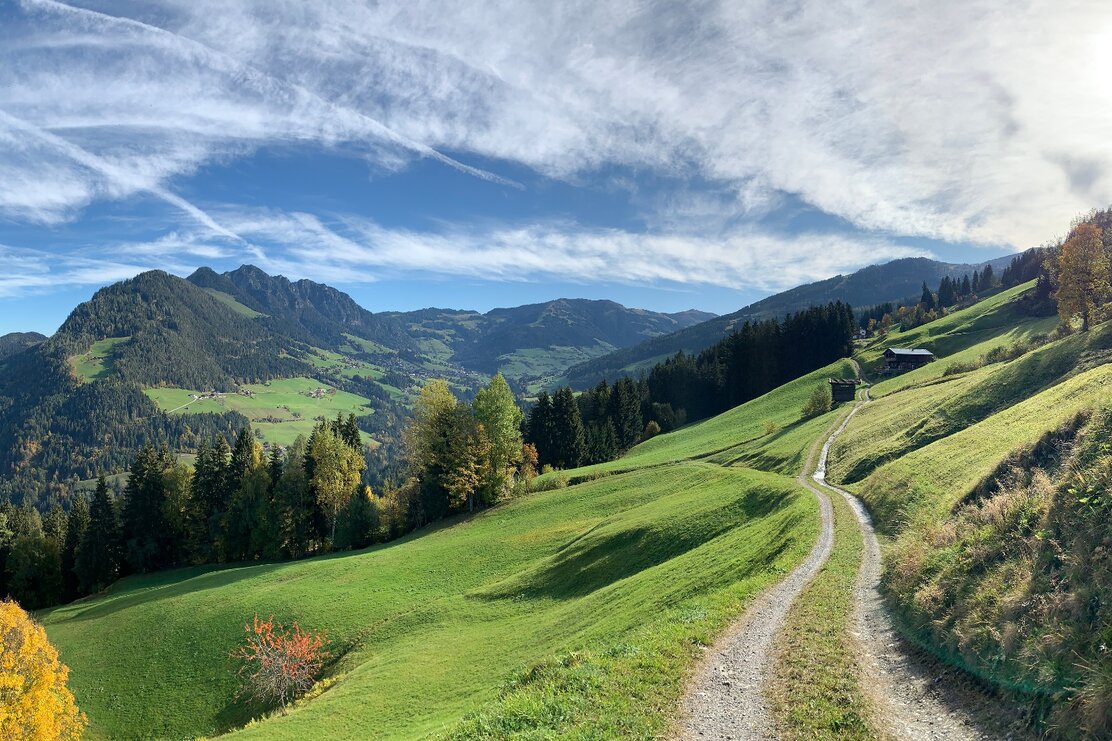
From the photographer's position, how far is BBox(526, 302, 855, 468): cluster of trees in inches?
5044

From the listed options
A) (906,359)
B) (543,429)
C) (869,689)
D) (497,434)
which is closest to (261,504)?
(497,434)

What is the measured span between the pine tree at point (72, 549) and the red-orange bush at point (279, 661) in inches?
2414

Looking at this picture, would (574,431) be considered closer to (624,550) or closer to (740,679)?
(624,550)

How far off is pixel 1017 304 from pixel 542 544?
162 metres

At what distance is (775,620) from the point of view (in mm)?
19641

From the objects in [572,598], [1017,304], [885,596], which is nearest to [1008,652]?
[885,596]

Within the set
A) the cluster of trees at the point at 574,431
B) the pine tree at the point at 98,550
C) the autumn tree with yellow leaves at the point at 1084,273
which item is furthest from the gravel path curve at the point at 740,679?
the pine tree at the point at 98,550

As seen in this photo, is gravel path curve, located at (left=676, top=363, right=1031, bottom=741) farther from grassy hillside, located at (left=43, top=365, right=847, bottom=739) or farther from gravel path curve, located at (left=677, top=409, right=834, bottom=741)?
grassy hillside, located at (left=43, top=365, right=847, bottom=739)

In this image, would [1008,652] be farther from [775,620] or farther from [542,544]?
[542,544]

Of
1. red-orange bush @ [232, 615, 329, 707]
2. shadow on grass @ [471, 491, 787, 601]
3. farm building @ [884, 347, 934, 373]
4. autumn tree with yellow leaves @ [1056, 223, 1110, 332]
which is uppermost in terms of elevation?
autumn tree with yellow leaves @ [1056, 223, 1110, 332]

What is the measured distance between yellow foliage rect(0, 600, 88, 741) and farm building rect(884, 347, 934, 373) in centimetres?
13745

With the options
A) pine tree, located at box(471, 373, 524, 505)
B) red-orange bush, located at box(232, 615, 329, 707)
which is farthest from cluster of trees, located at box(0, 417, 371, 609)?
red-orange bush, located at box(232, 615, 329, 707)

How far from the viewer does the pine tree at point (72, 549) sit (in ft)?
261

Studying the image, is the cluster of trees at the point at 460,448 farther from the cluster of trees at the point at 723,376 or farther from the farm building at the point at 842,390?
the farm building at the point at 842,390
